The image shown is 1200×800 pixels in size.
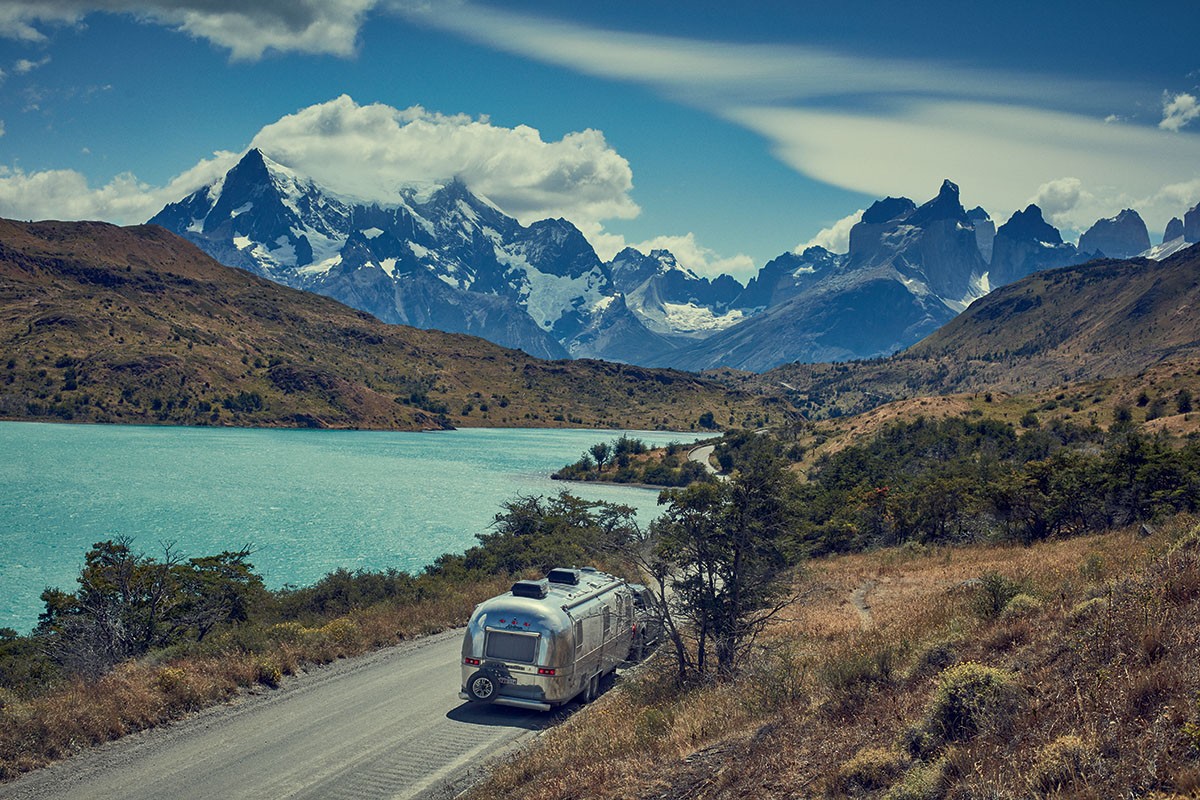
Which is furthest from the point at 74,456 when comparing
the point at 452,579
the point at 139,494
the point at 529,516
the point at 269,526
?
the point at 452,579

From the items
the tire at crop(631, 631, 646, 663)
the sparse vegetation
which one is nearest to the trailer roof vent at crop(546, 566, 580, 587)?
the sparse vegetation

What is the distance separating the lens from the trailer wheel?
1792 centimetres

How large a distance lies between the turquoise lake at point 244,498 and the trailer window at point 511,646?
3777 cm

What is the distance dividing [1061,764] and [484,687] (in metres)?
13.1

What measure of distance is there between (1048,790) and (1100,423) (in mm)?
83839

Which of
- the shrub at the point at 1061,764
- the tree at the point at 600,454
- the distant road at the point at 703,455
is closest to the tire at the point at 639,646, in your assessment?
the shrub at the point at 1061,764

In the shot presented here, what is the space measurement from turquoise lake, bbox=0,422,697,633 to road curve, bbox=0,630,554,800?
3414 cm

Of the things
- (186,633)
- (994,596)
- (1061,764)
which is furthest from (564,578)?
(186,633)

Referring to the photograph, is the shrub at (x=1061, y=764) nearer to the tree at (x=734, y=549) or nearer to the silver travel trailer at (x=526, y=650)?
the tree at (x=734, y=549)

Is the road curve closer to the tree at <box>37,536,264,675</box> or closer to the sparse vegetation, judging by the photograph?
the sparse vegetation

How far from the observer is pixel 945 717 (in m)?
8.95

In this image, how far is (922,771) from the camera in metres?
8.01

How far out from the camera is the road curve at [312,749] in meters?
13.8

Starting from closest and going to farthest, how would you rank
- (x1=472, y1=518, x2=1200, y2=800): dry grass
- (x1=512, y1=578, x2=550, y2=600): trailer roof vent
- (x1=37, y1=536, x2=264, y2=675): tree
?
(x1=472, y1=518, x2=1200, y2=800): dry grass, (x1=512, y1=578, x2=550, y2=600): trailer roof vent, (x1=37, y1=536, x2=264, y2=675): tree
